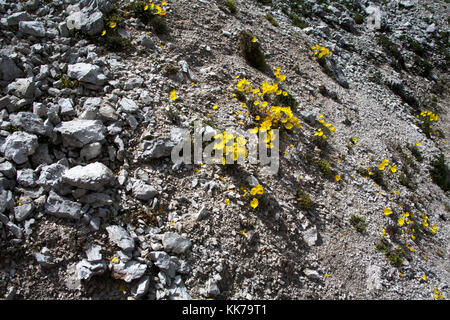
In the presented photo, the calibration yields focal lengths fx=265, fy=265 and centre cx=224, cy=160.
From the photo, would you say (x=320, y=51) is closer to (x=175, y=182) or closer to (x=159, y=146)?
(x=159, y=146)

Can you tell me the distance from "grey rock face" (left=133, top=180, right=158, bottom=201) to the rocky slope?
53 mm

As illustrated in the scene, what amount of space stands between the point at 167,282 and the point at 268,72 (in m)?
7.37

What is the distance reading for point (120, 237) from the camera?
13.8 feet

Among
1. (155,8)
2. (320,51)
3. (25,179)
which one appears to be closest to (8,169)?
(25,179)

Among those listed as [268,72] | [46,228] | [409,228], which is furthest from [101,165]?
[409,228]

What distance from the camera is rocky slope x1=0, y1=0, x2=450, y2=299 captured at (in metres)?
4.14

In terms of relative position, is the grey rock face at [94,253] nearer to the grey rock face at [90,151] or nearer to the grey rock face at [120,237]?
the grey rock face at [120,237]

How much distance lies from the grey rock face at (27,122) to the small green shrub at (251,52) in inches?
250

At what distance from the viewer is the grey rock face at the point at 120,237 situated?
4.16m

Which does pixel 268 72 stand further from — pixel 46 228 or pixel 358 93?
pixel 46 228

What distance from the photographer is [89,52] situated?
6.27 metres

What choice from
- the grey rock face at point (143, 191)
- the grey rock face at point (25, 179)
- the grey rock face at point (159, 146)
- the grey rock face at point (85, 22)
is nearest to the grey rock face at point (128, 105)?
the grey rock face at point (159, 146)

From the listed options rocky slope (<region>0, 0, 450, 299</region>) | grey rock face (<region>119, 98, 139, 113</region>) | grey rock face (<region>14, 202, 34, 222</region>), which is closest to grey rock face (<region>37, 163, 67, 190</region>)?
rocky slope (<region>0, 0, 450, 299</region>)

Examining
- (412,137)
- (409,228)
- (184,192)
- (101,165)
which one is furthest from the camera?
(412,137)
